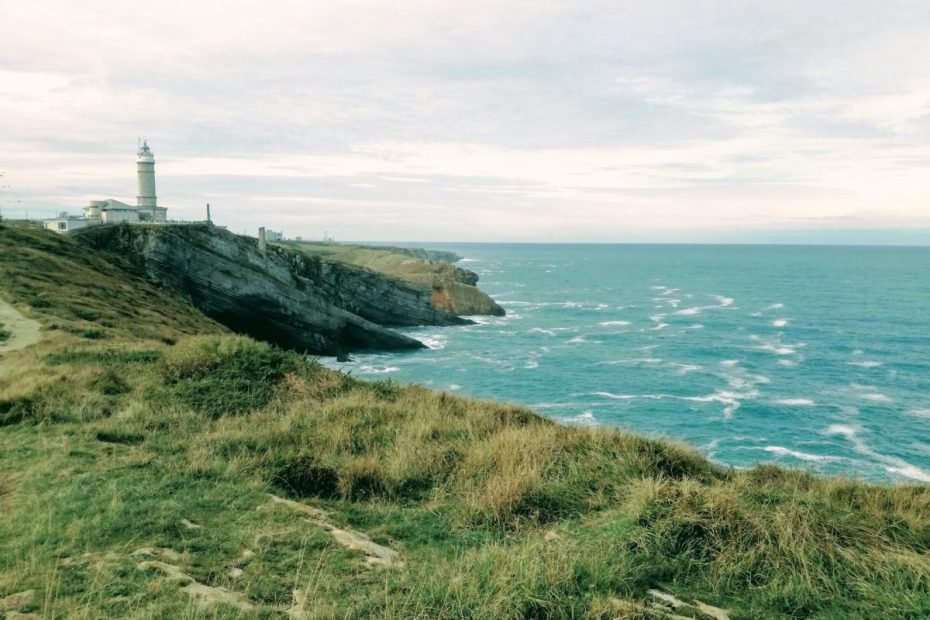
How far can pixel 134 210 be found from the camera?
64.9 metres

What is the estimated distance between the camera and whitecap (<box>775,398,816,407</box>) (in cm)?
3781

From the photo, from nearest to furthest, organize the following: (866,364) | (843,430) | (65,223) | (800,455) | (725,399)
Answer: (800,455), (843,430), (725,399), (866,364), (65,223)

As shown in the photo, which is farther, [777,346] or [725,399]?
[777,346]

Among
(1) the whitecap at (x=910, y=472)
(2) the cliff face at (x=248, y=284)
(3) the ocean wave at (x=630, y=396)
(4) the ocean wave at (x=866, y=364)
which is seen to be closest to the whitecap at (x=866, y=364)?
(4) the ocean wave at (x=866, y=364)

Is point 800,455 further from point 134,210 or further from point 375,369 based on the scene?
point 134,210

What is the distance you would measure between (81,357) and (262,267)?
37657 mm

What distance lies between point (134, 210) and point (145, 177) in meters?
9.70

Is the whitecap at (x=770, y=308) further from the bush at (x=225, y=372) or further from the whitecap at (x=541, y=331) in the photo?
the bush at (x=225, y=372)

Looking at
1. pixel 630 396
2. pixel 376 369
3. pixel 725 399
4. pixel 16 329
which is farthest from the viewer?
pixel 376 369

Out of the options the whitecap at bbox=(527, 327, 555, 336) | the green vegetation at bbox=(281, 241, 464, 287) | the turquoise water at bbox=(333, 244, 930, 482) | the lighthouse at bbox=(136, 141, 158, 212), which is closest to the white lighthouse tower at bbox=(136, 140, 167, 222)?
the lighthouse at bbox=(136, 141, 158, 212)

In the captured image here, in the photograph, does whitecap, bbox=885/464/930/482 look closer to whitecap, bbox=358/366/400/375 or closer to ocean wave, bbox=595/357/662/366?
ocean wave, bbox=595/357/662/366

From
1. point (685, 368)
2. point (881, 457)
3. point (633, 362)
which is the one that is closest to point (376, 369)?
point (633, 362)

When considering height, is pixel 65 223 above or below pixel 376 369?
above

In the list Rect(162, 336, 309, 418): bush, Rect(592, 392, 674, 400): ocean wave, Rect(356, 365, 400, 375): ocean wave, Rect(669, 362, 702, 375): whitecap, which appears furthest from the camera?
Rect(356, 365, 400, 375): ocean wave
